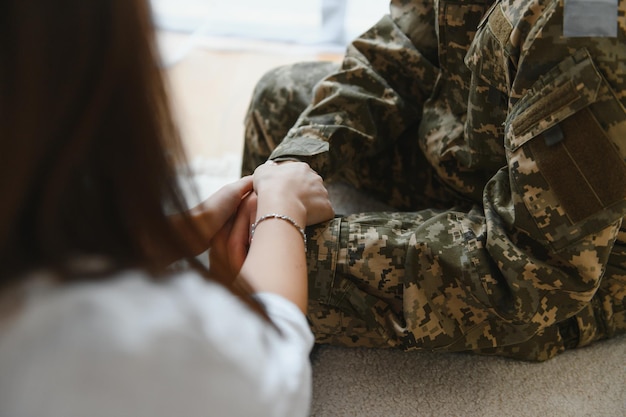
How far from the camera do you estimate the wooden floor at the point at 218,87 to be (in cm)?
165

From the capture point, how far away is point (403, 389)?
40.1 inches

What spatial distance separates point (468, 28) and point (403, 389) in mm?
580

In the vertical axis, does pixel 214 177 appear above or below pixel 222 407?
below

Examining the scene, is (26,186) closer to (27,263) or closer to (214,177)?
(27,263)

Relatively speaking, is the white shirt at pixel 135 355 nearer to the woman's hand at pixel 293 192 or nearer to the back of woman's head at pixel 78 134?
the back of woman's head at pixel 78 134

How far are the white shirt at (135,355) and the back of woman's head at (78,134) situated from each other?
3 cm

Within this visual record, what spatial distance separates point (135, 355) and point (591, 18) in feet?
2.01

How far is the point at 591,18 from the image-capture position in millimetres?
721

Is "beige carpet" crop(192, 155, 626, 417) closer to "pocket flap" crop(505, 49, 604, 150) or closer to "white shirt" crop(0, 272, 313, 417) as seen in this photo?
"pocket flap" crop(505, 49, 604, 150)

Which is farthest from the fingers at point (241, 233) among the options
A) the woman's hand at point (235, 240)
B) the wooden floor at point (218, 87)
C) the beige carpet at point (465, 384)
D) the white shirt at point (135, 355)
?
the wooden floor at point (218, 87)

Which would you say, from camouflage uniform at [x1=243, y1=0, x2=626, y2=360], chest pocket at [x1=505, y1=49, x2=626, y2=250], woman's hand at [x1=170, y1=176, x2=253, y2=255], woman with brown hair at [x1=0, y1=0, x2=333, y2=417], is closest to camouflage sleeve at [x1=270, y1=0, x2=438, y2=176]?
camouflage uniform at [x1=243, y1=0, x2=626, y2=360]

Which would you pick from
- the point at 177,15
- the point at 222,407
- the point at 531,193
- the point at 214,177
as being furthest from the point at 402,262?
the point at 177,15

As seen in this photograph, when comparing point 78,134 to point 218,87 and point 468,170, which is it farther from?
point 218,87

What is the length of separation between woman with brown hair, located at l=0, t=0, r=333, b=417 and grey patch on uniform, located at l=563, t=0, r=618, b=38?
1.60ft
